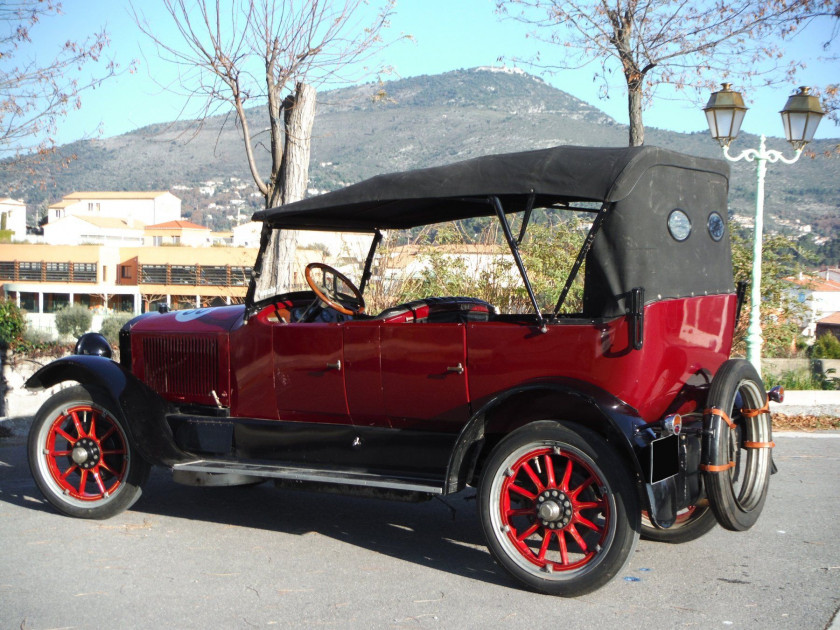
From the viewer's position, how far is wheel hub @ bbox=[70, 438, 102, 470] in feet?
18.3

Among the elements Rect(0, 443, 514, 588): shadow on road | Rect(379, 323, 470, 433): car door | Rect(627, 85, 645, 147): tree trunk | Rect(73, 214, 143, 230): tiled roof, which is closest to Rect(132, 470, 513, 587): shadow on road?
Rect(0, 443, 514, 588): shadow on road

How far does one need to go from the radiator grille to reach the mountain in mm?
58762

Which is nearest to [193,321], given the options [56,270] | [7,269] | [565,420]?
[565,420]

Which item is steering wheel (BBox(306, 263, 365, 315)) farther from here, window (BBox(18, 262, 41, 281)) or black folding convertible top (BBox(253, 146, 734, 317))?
window (BBox(18, 262, 41, 281))

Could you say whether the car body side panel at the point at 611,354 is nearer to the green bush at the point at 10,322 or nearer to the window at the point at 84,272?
the green bush at the point at 10,322

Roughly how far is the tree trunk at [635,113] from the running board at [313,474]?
824 cm

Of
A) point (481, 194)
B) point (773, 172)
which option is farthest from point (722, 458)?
point (773, 172)

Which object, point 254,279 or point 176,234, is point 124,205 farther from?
point 254,279

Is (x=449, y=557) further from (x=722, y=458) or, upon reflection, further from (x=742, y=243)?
(x=742, y=243)

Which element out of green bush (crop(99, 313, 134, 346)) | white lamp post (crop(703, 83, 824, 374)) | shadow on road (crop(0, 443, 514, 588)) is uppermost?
white lamp post (crop(703, 83, 824, 374))

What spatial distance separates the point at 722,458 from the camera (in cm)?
416

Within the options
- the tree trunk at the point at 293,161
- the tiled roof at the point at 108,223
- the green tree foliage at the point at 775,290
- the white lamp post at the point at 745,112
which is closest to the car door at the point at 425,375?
the tree trunk at the point at 293,161

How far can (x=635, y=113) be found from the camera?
11695 millimetres

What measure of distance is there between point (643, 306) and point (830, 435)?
5.73 meters
